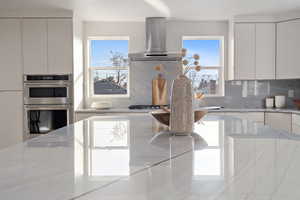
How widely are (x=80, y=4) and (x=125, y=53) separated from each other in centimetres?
143

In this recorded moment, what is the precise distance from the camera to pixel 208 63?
19.0 feet

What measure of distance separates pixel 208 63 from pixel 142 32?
1.22m

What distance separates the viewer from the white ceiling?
4.35 meters

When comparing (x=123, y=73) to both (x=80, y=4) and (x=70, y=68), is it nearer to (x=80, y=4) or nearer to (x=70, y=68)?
(x=70, y=68)

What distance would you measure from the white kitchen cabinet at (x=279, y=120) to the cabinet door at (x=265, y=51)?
24.6 inches

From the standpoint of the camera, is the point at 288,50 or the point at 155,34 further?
the point at 155,34

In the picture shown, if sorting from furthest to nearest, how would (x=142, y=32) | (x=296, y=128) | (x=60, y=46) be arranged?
(x=142, y=32) → (x=60, y=46) → (x=296, y=128)

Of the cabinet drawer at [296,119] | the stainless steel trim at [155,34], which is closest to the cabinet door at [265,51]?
the cabinet drawer at [296,119]

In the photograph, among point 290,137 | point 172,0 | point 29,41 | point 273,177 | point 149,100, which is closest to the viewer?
point 273,177

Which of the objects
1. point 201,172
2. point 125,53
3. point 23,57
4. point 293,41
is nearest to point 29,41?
point 23,57

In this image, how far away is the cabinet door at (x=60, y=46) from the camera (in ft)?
16.0

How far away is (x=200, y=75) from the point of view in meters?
5.80

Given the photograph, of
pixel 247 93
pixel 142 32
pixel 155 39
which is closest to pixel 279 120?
pixel 247 93

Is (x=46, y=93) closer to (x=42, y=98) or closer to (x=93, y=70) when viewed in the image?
(x=42, y=98)
